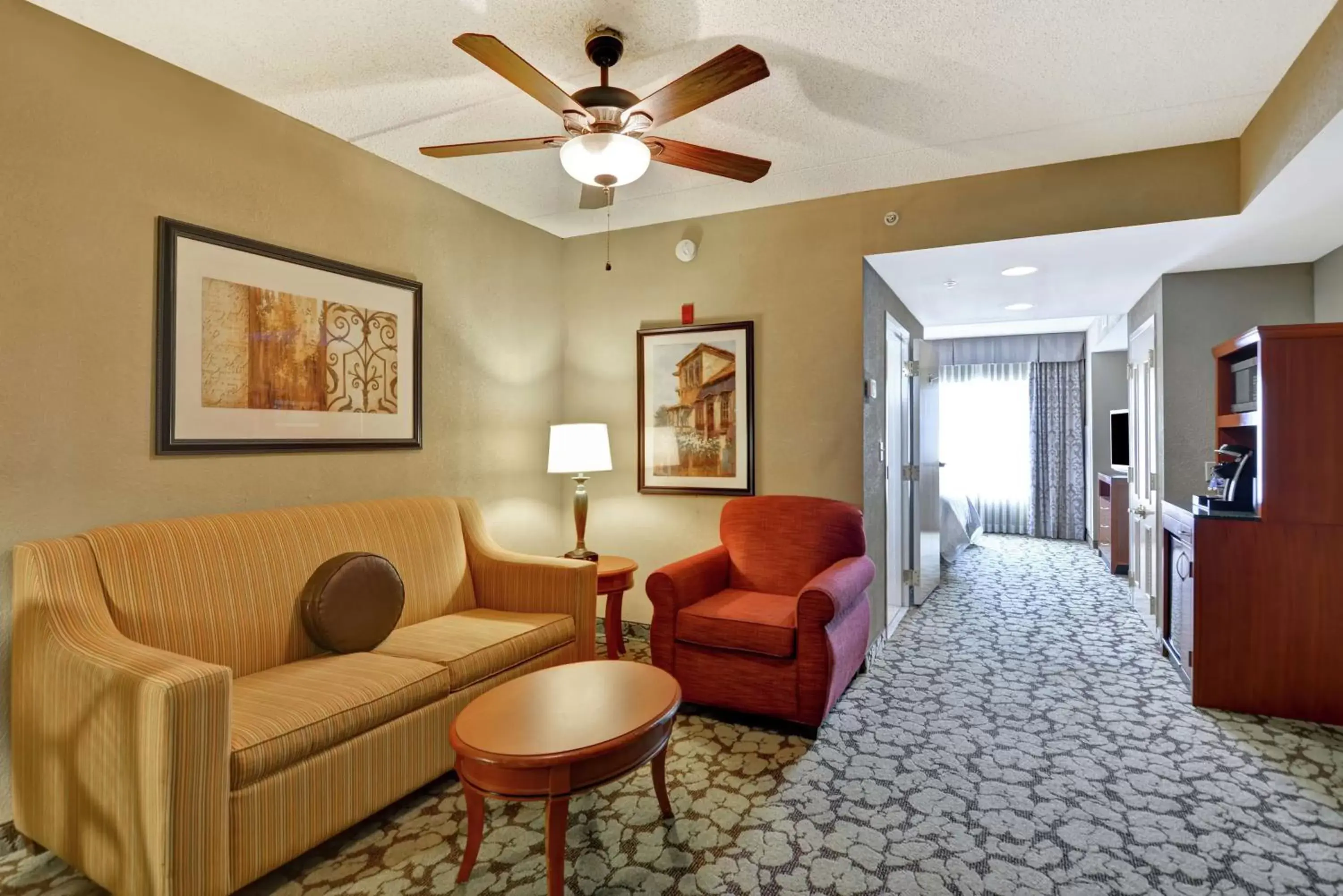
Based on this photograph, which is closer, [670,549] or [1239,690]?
[1239,690]

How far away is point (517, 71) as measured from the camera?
1.82 m

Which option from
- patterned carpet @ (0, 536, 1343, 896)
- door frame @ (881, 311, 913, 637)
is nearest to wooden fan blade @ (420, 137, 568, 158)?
patterned carpet @ (0, 536, 1343, 896)

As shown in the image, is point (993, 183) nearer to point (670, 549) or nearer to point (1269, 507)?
point (1269, 507)

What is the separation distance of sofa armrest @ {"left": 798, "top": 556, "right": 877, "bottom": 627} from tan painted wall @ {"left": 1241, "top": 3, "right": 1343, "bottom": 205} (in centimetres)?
221

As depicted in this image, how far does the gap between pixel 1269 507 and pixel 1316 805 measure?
124cm

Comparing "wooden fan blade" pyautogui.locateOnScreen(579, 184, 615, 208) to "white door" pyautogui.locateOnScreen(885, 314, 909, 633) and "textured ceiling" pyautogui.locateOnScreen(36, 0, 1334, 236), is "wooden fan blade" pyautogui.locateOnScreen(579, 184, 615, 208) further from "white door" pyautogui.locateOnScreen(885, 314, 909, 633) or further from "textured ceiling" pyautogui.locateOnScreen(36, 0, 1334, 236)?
"white door" pyautogui.locateOnScreen(885, 314, 909, 633)

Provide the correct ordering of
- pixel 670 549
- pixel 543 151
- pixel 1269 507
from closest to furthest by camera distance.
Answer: pixel 1269 507 → pixel 543 151 → pixel 670 549

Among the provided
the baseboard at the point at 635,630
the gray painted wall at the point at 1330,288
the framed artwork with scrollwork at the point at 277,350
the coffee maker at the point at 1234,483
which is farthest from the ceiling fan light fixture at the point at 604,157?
the gray painted wall at the point at 1330,288

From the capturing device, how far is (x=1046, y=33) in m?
2.23

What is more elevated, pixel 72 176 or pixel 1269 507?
pixel 72 176

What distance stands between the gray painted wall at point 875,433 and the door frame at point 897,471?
6cm

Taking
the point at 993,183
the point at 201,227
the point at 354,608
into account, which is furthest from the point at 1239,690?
the point at 201,227

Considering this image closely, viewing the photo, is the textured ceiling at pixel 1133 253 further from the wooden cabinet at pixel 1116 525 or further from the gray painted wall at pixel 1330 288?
the wooden cabinet at pixel 1116 525

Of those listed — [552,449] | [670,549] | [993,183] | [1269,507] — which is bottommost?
[670,549]
